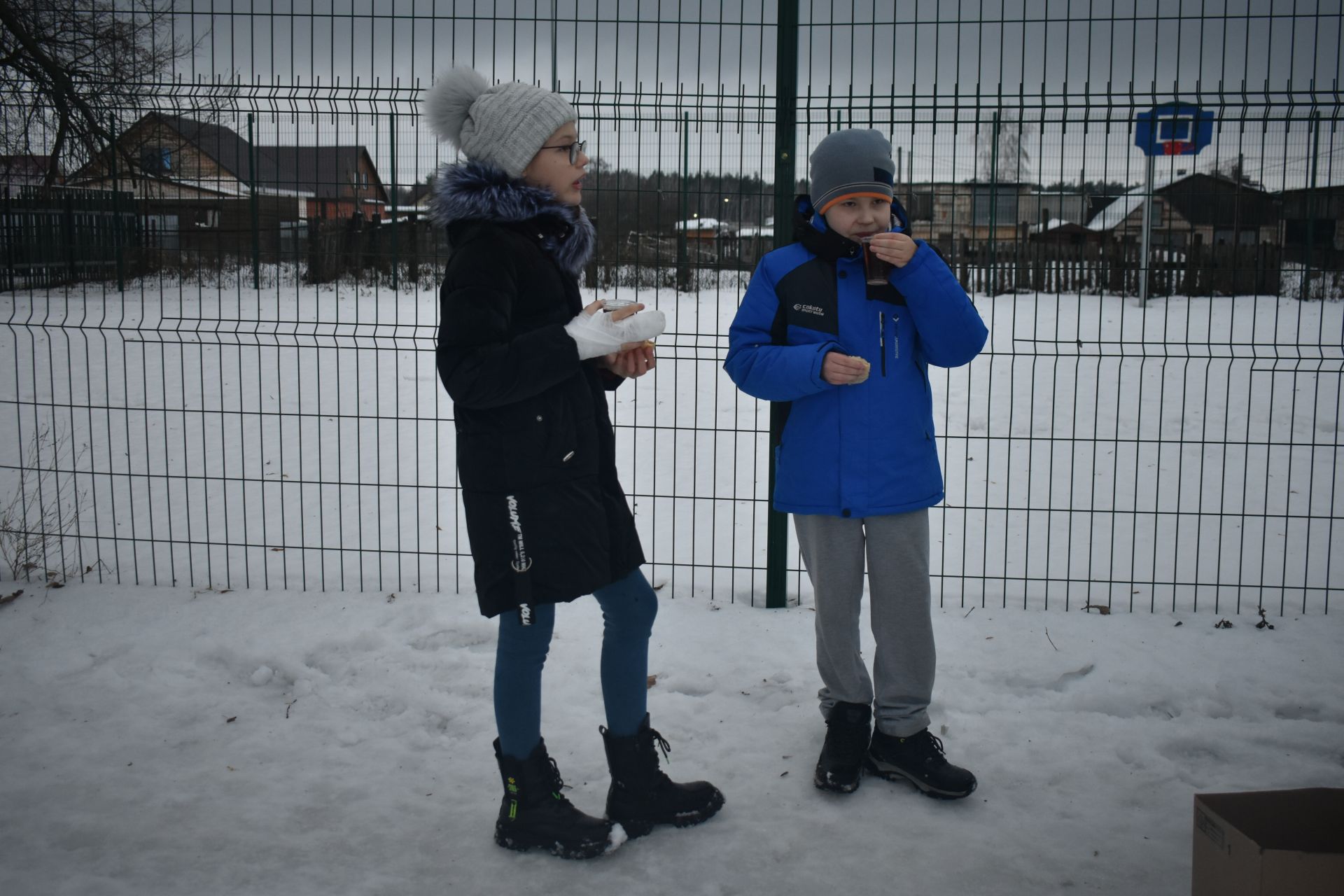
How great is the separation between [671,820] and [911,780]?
0.69 m

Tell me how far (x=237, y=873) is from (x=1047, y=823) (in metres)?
2.04

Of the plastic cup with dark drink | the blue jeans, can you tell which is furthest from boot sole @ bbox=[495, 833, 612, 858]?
the plastic cup with dark drink

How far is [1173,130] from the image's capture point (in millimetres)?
3750

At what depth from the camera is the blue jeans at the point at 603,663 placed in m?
2.52

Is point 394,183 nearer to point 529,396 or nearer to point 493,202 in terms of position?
point 493,202

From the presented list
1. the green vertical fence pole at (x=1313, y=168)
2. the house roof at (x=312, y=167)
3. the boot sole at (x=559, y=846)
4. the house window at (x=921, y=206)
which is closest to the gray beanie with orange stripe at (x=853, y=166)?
the house window at (x=921, y=206)

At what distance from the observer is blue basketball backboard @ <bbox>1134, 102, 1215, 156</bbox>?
3693 mm

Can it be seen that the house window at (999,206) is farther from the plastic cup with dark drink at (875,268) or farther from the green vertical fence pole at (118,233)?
the green vertical fence pole at (118,233)

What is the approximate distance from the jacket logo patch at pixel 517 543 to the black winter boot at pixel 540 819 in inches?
20.2

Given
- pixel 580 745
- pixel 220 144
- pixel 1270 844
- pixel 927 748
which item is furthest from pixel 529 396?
pixel 220 144

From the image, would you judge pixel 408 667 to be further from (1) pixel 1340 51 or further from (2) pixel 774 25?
(1) pixel 1340 51

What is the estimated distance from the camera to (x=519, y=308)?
2.42 metres

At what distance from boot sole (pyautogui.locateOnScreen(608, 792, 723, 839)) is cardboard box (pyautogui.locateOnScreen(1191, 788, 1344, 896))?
45.8 inches

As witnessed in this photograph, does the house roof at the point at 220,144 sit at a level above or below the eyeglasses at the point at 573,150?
above
